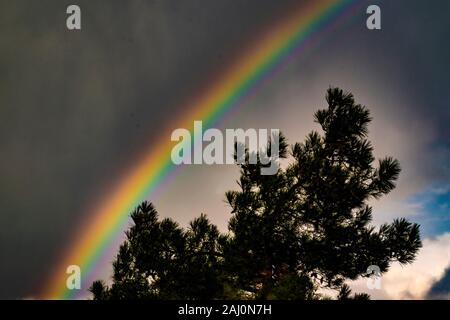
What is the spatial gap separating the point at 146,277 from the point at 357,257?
3.24m

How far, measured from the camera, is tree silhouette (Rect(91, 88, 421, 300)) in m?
6.74

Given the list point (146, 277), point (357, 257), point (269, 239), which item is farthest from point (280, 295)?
point (146, 277)

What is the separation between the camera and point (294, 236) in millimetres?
6773

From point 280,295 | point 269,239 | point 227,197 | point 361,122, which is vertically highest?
point 361,122

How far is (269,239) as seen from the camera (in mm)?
6711

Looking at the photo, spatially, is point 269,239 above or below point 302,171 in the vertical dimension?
below

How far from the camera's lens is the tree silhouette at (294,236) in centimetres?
674

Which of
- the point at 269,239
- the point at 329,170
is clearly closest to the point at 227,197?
the point at 269,239

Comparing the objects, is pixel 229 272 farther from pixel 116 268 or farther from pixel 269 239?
pixel 116 268

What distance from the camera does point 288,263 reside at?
682 cm
